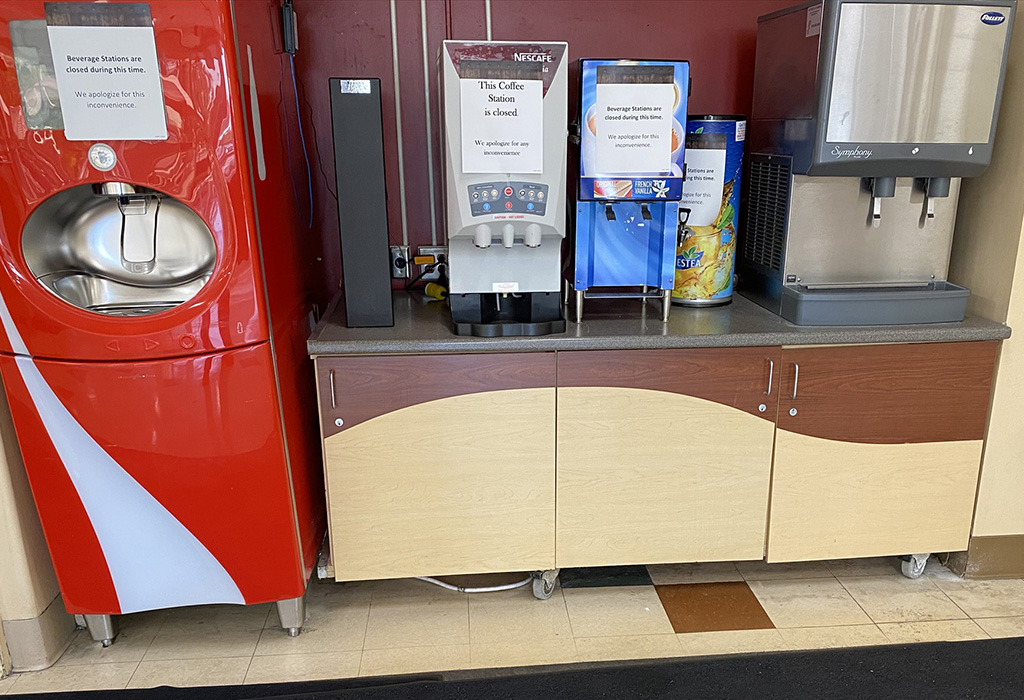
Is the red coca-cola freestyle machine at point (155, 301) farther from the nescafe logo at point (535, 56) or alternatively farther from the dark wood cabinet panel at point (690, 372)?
the dark wood cabinet panel at point (690, 372)

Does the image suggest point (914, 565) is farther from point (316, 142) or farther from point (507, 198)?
point (316, 142)

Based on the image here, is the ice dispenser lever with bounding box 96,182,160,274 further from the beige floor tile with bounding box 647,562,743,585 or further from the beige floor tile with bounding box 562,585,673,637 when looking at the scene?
the beige floor tile with bounding box 647,562,743,585

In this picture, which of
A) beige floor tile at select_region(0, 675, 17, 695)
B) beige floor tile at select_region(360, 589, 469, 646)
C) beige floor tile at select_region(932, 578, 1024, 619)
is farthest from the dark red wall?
beige floor tile at select_region(932, 578, 1024, 619)

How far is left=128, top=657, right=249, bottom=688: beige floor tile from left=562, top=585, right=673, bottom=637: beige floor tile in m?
0.87

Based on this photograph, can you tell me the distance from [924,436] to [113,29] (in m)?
2.15

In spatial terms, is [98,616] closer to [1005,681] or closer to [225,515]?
[225,515]

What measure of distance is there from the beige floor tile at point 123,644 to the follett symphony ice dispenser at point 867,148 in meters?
1.92

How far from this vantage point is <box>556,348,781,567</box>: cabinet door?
189 cm

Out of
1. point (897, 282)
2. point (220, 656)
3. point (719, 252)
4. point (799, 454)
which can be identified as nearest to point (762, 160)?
point (719, 252)

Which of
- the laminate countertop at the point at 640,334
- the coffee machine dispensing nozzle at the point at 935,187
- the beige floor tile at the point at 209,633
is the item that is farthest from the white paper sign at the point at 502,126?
the beige floor tile at the point at 209,633

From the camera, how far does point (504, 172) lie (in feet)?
5.74

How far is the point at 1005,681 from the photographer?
1.80 m

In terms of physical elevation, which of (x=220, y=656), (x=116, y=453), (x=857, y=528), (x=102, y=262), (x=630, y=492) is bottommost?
(x=220, y=656)

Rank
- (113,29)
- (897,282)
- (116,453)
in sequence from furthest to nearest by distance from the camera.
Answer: (897,282) → (116,453) → (113,29)
